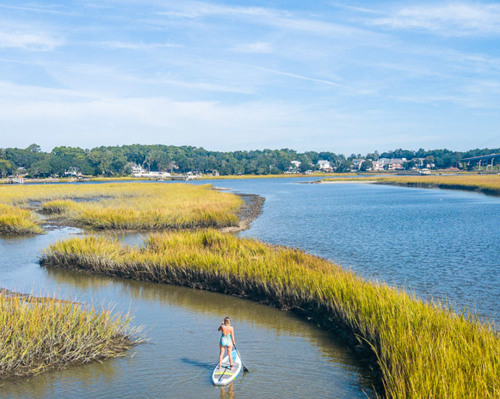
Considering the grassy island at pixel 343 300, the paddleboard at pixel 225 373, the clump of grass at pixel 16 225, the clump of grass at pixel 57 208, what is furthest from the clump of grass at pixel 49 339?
the clump of grass at pixel 57 208

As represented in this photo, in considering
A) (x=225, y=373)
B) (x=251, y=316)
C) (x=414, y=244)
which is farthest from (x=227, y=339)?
(x=414, y=244)

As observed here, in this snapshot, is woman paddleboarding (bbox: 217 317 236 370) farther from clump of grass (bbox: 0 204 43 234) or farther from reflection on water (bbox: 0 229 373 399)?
clump of grass (bbox: 0 204 43 234)

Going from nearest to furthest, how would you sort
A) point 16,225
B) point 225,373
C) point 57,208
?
point 225,373 → point 16,225 → point 57,208

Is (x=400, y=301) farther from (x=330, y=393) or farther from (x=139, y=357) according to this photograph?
(x=139, y=357)

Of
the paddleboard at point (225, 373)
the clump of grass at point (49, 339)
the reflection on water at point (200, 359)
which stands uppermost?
the clump of grass at point (49, 339)

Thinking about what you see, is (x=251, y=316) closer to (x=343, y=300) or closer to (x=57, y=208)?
(x=343, y=300)

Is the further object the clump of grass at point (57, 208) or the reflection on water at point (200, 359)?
the clump of grass at point (57, 208)

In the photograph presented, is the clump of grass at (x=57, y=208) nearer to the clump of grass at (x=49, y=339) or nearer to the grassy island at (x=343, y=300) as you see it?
the grassy island at (x=343, y=300)
